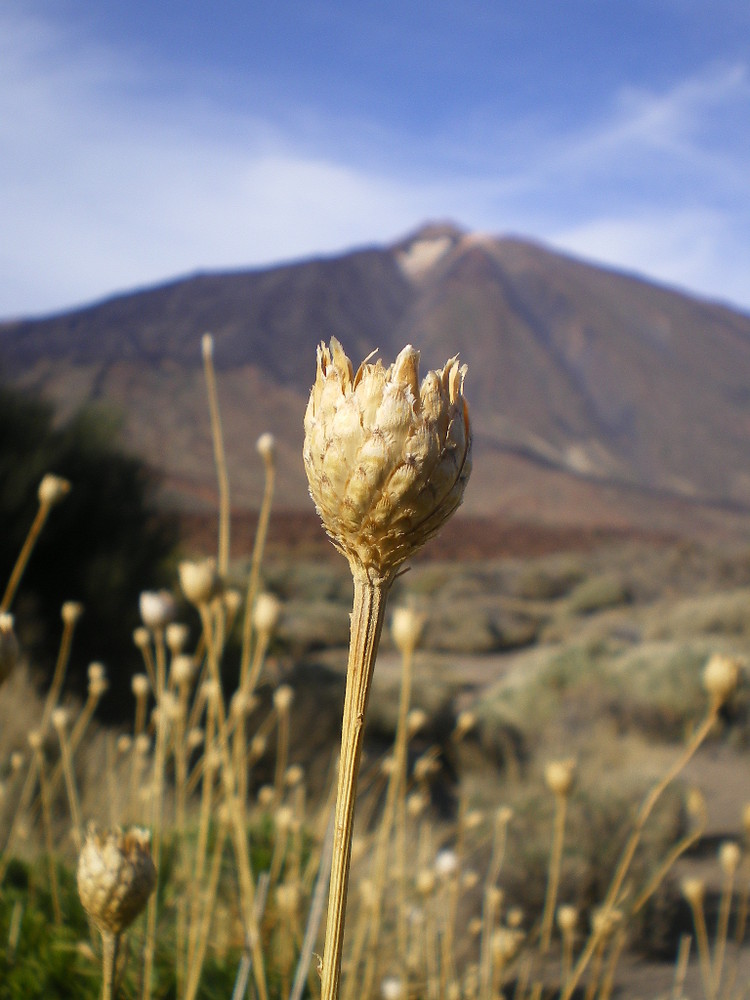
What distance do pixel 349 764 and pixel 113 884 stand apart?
0.30m

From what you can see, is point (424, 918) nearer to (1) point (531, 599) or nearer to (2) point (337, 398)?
(2) point (337, 398)

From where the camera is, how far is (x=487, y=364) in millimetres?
62156

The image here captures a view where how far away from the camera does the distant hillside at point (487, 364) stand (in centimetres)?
3916

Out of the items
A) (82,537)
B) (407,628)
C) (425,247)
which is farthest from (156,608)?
(425,247)

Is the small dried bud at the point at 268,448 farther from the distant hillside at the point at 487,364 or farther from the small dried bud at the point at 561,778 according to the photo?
the distant hillside at the point at 487,364

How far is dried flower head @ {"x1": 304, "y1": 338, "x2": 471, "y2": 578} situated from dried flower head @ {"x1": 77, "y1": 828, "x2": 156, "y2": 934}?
0.32 m

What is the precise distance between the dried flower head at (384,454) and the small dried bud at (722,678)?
728 mm

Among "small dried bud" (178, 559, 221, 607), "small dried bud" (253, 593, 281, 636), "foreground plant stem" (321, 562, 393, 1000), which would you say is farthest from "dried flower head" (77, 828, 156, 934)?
"small dried bud" (253, 593, 281, 636)

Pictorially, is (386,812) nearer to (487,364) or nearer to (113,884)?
(113,884)

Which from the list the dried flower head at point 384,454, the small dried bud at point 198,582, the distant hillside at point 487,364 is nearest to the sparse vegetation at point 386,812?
the small dried bud at point 198,582

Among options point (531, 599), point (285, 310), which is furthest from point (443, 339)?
point (531, 599)

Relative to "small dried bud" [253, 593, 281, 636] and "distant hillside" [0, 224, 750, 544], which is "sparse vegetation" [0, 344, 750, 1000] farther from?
"distant hillside" [0, 224, 750, 544]

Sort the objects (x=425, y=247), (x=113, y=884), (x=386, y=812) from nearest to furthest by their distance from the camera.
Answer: (x=113, y=884)
(x=386, y=812)
(x=425, y=247)

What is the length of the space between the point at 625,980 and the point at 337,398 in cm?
324
